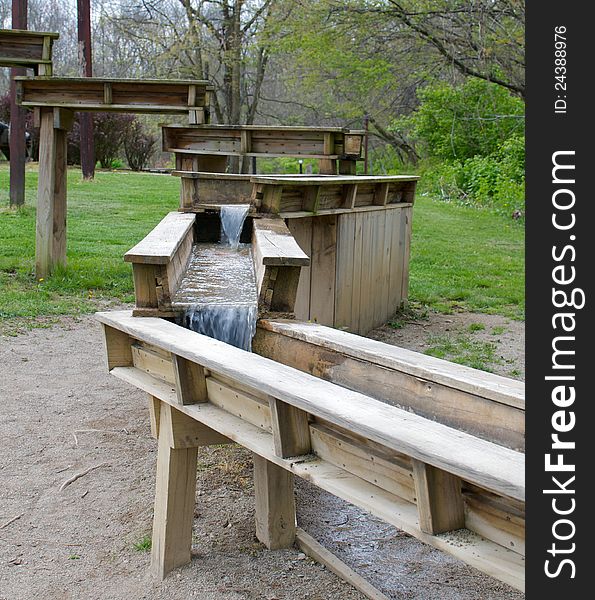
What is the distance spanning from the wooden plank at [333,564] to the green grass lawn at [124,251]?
4.70m

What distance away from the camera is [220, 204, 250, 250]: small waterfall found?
6.18m

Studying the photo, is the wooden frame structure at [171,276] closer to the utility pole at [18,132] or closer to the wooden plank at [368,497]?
the wooden plank at [368,497]

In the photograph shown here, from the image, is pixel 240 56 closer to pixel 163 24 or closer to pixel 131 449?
pixel 163 24

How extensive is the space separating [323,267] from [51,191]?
404 centimetres

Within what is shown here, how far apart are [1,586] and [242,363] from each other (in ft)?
5.64

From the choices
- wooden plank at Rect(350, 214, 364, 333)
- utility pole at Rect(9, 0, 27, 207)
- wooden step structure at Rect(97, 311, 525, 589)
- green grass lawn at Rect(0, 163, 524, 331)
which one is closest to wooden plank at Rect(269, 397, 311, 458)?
wooden step structure at Rect(97, 311, 525, 589)

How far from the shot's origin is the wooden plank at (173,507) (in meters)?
3.92

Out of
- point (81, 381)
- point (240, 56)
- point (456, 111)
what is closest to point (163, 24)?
point (240, 56)

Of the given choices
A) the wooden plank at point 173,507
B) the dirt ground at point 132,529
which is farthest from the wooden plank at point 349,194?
the wooden plank at point 173,507

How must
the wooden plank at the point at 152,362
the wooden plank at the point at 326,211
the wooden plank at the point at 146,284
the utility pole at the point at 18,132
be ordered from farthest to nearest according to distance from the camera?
the utility pole at the point at 18,132 → the wooden plank at the point at 326,211 → the wooden plank at the point at 146,284 → the wooden plank at the point at 152,362

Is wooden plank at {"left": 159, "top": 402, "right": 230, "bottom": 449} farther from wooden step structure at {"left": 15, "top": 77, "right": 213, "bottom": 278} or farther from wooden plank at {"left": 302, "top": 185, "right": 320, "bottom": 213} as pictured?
wooden step structure at {"left": 15, "top": 77, "right": 213, "bottom": 278}

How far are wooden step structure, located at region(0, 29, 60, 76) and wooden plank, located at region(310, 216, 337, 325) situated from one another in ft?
14.4

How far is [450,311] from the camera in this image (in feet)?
30.7

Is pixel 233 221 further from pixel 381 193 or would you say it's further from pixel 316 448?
pixel 316 448
